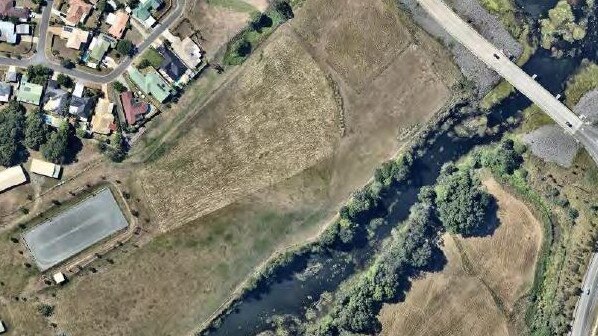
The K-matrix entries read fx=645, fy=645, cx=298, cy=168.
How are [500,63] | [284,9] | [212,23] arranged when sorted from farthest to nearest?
[500,63] → [284,9] → [212,23]

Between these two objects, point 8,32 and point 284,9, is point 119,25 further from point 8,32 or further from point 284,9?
point 284,9

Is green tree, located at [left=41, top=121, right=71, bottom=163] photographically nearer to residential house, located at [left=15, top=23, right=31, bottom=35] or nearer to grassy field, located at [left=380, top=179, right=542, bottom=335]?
residential house, located at [left=15, top=23, right=31, bottom=35]

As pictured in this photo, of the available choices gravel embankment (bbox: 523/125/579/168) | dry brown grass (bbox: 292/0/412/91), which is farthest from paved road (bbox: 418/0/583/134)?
dry brown grass (bbox: 292/0/412/91)

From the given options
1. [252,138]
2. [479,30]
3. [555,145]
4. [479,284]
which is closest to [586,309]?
[479,284]

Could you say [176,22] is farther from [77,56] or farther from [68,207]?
[68,207]

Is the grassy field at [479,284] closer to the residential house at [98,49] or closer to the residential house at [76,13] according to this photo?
the residential house at [98,49]

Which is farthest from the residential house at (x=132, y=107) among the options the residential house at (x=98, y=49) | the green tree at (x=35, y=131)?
the green tree at (x=35, y=131)
